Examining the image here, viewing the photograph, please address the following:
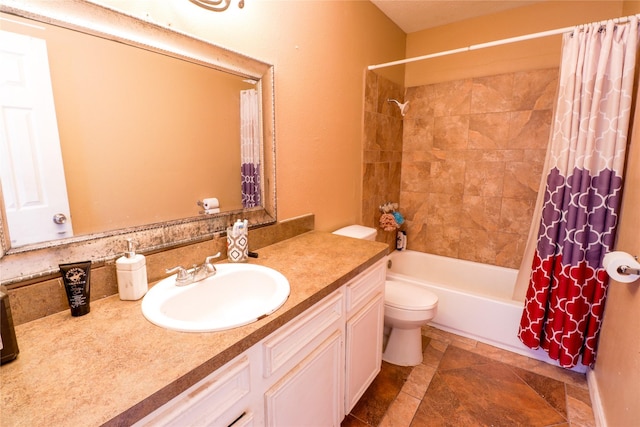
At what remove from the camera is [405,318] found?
6.15 ft

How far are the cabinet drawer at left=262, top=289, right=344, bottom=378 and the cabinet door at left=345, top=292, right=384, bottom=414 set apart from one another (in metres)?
0.16

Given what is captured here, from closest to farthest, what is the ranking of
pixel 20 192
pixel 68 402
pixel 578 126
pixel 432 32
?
pixel 68 402
pixel 20 192
pixel 578 126
pixel 432 32

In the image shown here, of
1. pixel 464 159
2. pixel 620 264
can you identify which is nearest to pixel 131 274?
pixel 620 264

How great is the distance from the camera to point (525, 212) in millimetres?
2520

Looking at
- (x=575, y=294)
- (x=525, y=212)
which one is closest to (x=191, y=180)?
(x=575, y=294)

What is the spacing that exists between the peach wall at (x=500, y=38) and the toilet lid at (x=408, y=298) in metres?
1.86

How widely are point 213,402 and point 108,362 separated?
26 cm

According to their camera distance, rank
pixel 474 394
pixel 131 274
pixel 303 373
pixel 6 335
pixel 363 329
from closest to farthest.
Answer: pixel 6 335 < pixel 131 274 < pixel 303 373 < pixel 363 329 < pixel 474 394

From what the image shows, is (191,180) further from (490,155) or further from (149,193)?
(490,155)

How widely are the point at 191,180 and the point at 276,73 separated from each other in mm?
709

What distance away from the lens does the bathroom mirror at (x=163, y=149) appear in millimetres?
896

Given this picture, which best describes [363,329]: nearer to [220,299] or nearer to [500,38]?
[220,299]

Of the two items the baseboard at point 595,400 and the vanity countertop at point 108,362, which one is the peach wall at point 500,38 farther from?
the vanity countertop at point 108,362

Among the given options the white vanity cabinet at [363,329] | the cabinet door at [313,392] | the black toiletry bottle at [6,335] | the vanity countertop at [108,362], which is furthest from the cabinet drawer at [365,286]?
the black toiletry bottle at [6,335]
